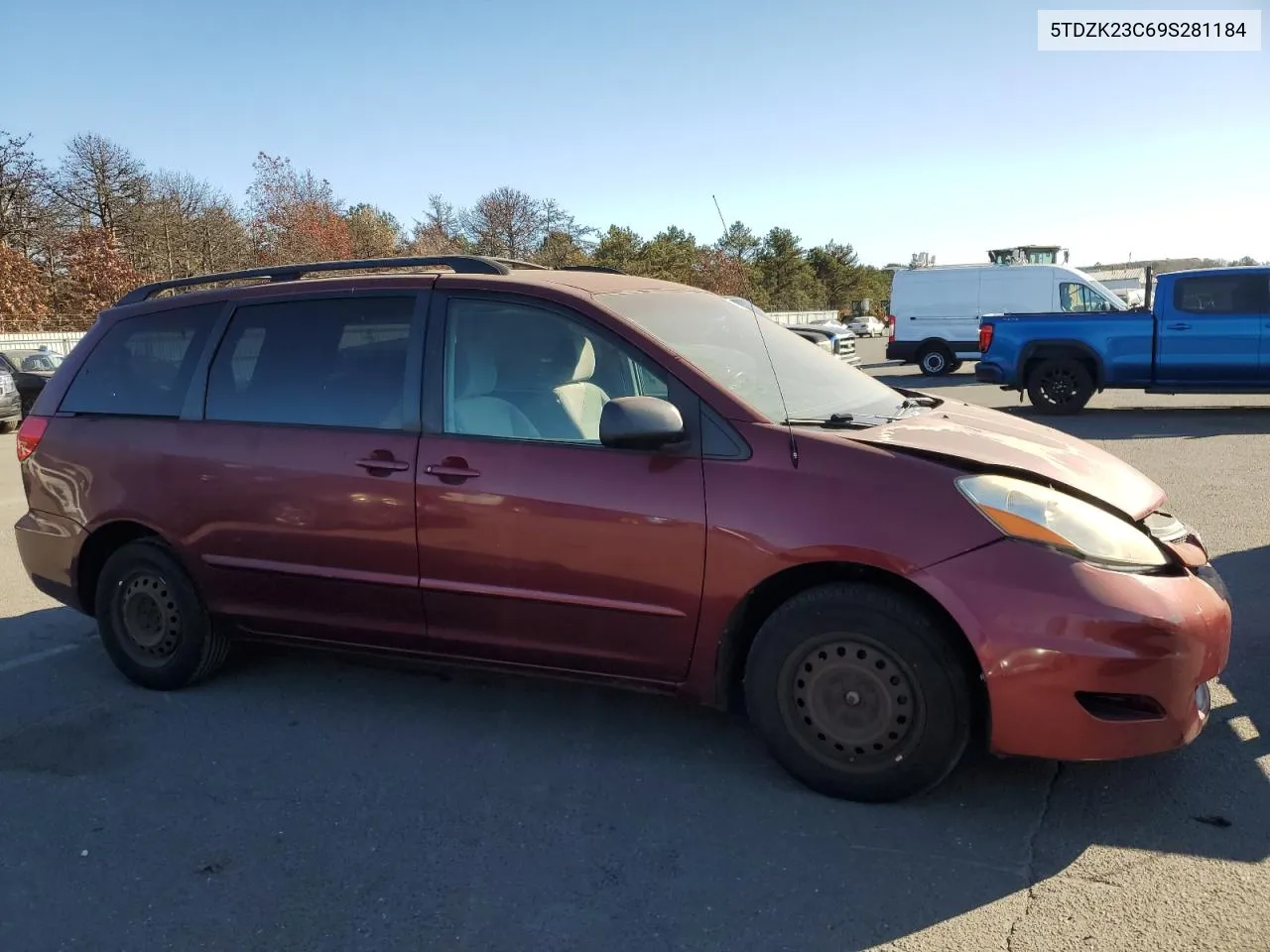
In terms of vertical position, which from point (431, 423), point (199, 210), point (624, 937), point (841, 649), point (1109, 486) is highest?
point (199, 210)

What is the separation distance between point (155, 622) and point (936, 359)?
2128 cm

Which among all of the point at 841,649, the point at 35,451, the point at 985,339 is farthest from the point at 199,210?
the point at 841,649

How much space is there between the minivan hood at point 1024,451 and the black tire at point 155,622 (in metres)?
2.90

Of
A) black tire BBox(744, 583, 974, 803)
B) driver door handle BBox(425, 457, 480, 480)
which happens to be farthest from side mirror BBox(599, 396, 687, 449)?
black tire BBox(744, 583, 974, 803)

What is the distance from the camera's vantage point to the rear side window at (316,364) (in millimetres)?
3859

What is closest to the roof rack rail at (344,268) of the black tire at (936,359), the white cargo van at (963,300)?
the white cargo van at (963,300)

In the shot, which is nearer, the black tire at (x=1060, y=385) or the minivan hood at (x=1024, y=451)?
the minivan hood at (x=1024, y=451)

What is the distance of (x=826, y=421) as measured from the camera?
11.2 ft

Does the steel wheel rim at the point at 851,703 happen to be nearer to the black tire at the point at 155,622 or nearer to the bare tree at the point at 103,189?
the black tire at the point at 155,622

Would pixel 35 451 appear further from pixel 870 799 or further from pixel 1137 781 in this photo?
pixel 1137 781

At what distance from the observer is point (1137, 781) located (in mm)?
3285

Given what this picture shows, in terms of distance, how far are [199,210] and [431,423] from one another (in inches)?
1777

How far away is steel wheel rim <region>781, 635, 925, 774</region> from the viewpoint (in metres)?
3.06

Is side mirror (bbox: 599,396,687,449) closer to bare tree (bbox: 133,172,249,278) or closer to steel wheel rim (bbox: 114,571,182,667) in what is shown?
steel wheel rim (bbox: 114,571,182,667)
